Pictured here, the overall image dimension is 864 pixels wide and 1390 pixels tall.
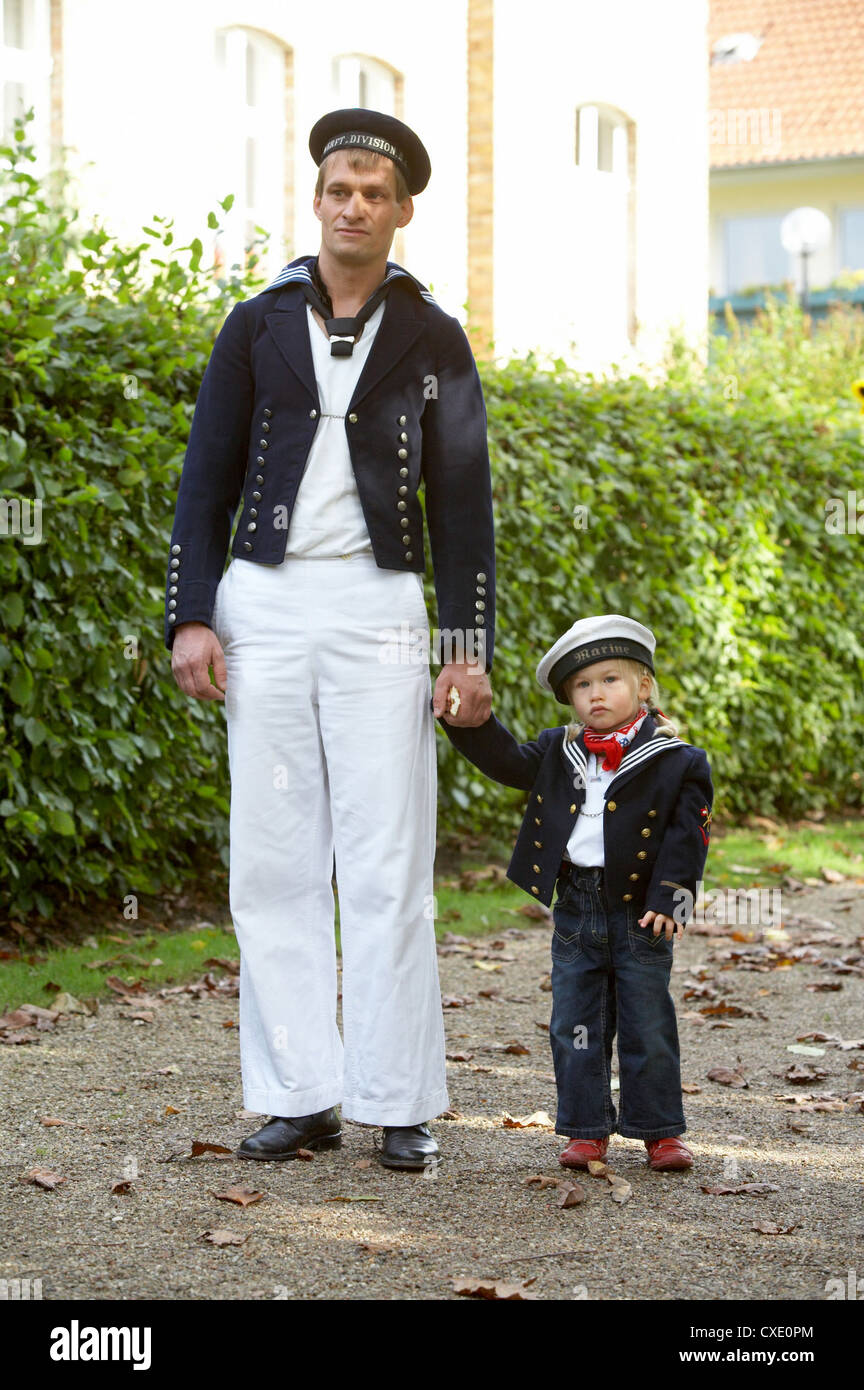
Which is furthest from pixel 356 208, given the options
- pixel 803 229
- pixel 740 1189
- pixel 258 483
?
pixel 803 229

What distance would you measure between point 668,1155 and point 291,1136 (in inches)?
35.5

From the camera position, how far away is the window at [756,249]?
123 ft

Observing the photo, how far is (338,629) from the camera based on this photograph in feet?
13.2

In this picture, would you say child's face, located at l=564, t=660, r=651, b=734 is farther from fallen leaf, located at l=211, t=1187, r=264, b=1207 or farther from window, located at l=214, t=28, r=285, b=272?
window, located at l=214, t=28, r=285, b=272

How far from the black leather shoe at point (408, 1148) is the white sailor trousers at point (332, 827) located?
6cm

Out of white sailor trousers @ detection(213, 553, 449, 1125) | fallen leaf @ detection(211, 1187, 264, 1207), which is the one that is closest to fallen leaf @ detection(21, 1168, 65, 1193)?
fallen leaf @ detection(211, 1187, 264, 1207)

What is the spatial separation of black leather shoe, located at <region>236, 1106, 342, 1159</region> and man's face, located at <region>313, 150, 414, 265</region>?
207 centimetres

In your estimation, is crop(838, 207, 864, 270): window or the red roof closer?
the red roof

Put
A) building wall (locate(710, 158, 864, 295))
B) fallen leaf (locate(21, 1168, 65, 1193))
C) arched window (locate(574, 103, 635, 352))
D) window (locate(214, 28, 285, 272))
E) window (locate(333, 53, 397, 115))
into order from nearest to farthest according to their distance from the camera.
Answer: fallen leaf (locate(21, 1168, 65, 1193)), window (locate(214, 28, 285, 272)), window (locate(333, 53, 397, 115)), arched window (locate(574, 103, 635, 352)), building wall (locate(710, 158, 864, 295))

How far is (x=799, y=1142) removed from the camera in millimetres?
4445

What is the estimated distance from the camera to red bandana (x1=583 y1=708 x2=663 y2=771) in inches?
161
